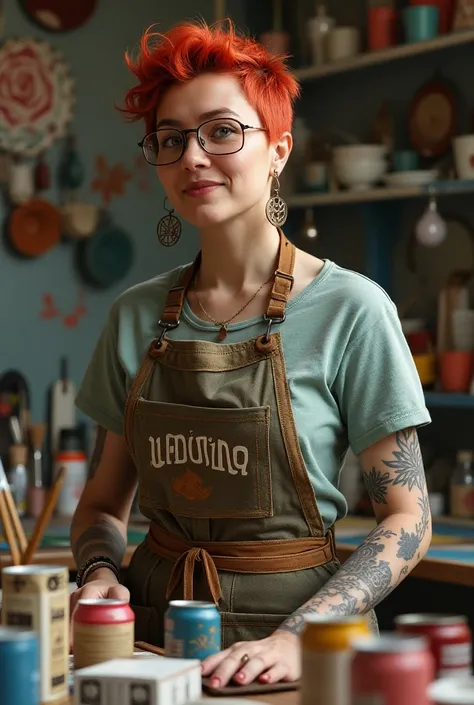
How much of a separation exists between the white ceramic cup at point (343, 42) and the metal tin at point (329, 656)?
3.00 meters

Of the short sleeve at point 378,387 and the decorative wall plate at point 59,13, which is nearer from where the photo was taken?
the short sleeve at point 378,387

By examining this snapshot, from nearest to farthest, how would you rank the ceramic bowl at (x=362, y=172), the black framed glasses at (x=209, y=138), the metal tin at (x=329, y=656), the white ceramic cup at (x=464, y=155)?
the metal tin at (x=329, y=656)
the black framed glasses at (x=209, y=138)
the white ceramic cup at (x=464, y=155)
the ceramic bowl at (x=362, y=172)

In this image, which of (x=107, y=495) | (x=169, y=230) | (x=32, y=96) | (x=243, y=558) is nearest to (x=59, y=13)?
(x=32, y=96)

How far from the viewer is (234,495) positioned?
1822mm

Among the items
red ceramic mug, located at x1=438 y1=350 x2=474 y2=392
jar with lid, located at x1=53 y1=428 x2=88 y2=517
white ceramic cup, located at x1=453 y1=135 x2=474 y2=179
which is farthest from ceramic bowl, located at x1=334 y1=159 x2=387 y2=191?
jar with lid, located at x1=53 y1=428 x2=88 y2=517

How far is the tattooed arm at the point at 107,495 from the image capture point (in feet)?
6.63

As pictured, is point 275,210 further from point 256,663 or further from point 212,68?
point 256,663

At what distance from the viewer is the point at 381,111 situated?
392 centimetres

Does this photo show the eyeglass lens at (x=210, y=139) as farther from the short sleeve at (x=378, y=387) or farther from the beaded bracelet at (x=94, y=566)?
the beaded bracelet at (x=94, y=566)

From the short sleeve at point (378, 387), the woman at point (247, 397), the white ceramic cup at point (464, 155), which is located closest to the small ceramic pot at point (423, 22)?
the white ceramic cup at point (464, 155)

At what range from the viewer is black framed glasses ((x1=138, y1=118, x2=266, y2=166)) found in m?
1.87

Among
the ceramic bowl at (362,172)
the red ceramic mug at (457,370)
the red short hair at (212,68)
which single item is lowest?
the red ceramic mug at (457,370)

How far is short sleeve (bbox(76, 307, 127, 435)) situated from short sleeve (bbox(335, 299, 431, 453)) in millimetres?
405

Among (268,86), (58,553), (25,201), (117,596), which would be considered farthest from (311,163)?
(117,596)
